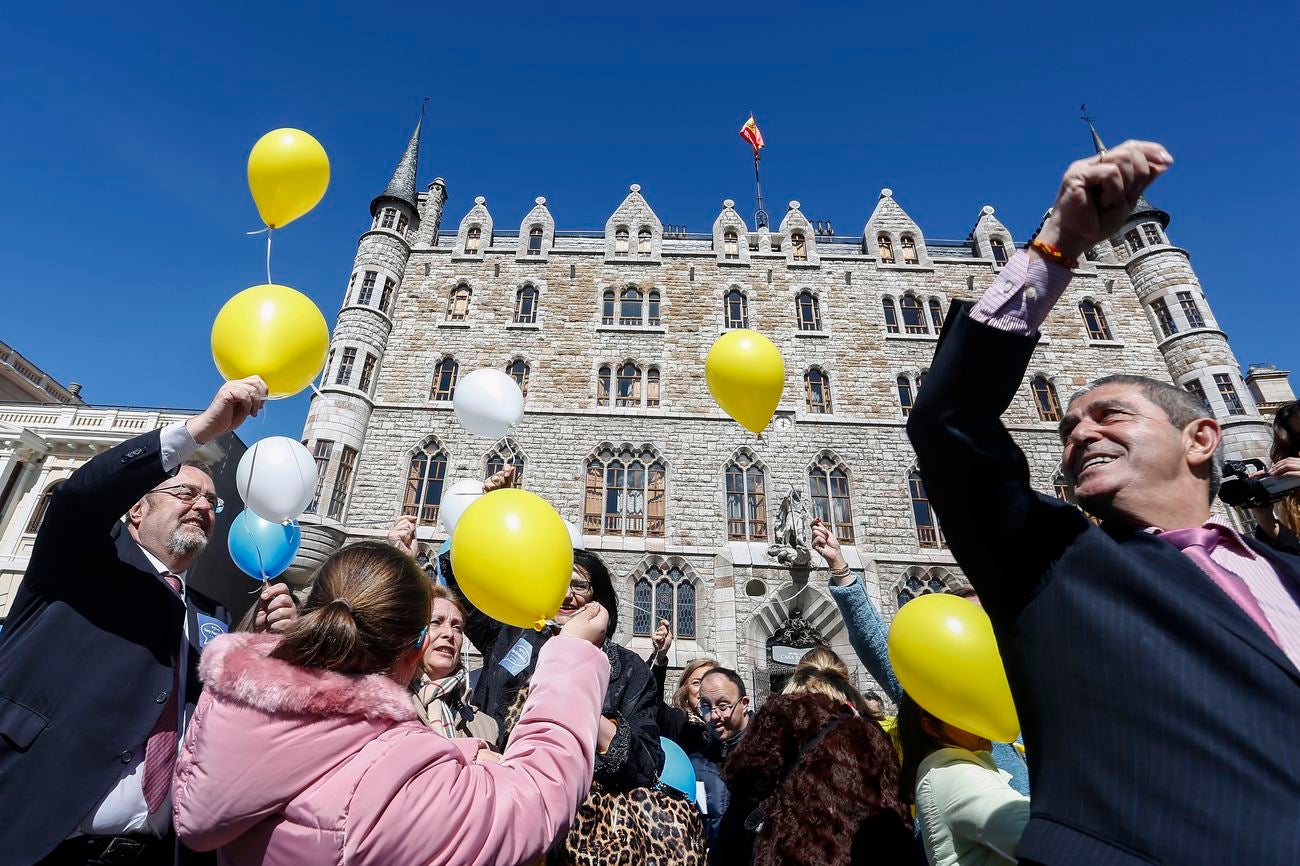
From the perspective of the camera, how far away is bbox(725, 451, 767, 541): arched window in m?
12.9

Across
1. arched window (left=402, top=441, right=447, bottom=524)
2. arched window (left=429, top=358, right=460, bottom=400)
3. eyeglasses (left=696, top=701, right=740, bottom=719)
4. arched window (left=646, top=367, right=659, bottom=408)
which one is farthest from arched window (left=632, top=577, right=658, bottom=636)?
eyeglasses (left=696, top=701, right=740, bottom=719)

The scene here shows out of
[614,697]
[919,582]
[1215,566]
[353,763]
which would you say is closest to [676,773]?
[614,697]

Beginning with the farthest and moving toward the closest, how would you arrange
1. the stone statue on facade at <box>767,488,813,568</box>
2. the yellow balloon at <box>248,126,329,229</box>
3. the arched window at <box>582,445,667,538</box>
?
the arched window at <box>582,445,667,538</box>
the stone statue on facade at <box>767,488,813,568</box>
the yellow balloon at <box>248,126,329,229</box>

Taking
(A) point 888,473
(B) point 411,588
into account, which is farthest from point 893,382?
(B) point 411,588

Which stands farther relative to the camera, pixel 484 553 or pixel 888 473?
pixel 888 473

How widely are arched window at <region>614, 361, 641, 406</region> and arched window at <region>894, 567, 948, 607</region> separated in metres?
6.82

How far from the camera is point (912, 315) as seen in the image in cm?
1573

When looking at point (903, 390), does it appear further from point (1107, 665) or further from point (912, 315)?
point (1107, 665)

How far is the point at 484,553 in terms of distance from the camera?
2309 mm

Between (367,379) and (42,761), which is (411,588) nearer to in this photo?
(42,761)

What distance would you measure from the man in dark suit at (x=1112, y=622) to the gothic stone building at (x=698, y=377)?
10.9 m

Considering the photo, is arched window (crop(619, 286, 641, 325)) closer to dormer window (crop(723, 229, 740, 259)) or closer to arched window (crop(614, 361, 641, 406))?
arched window (crop(614, 361, 641, 406))

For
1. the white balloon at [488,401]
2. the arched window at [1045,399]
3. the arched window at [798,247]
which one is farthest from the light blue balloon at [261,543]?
the arched window at [1045,399]

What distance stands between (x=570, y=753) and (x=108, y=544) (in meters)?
1.86
